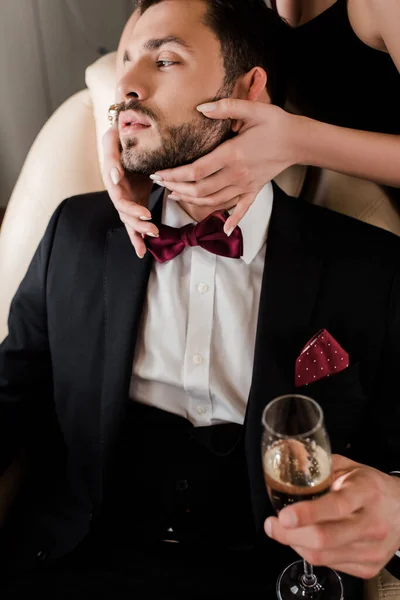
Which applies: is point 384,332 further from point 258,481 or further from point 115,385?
point 115,385

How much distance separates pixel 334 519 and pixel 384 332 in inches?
20.1

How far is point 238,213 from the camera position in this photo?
1189 millimetres

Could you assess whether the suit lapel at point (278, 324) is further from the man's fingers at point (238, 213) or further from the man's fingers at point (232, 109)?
the man's fingers at point (232, 109)

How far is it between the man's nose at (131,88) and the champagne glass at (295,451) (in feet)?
2.09

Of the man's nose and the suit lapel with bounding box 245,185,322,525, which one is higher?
the man's nose

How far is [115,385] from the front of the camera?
1.33 metres

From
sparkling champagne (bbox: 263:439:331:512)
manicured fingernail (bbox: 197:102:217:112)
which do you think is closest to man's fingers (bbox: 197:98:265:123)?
manicured fingernail (bbox: 197:102:217:112)

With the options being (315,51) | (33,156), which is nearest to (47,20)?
(33,156)

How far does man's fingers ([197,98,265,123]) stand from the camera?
1.14 metres

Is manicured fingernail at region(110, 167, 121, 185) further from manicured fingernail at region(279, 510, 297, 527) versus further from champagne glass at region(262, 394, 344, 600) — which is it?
manicured fingernail at region(279, 510, 297, 527)

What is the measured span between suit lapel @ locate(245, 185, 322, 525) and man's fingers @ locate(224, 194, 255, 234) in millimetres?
136

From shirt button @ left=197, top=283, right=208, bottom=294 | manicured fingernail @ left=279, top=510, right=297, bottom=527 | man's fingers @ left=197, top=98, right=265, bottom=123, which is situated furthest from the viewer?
shirt button @ left=197, top=283, right=208, bottom=294

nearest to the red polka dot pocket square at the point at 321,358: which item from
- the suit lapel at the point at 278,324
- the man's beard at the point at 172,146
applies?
the suit lapel at the point at 278,324

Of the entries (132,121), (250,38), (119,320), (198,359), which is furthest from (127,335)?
(250,38)
